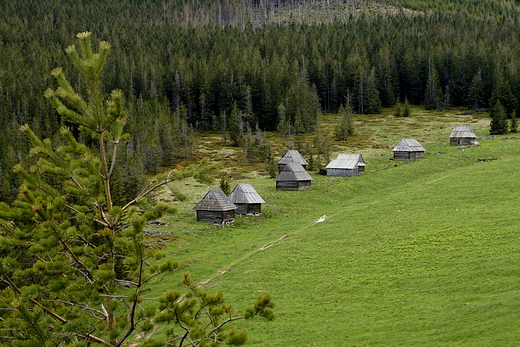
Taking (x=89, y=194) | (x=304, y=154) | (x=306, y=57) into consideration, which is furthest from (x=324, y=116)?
(x=89, y=194)

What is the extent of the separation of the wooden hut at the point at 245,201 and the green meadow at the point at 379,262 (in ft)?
5.01

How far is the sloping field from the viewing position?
25516 mm

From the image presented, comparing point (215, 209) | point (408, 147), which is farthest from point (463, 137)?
point (215, 209)

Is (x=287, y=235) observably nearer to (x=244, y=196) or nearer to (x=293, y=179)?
(x=244, y=196)

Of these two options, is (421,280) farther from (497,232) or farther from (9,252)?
(9,252)

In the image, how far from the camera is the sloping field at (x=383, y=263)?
25516 millimetres

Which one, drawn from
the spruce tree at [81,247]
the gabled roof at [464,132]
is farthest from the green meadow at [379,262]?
the gabled roof at [464,132]

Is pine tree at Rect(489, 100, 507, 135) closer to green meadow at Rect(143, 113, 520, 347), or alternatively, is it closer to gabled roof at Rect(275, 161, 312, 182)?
green meadow at Rect(143, 113, 520, 347)

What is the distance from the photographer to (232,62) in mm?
158875

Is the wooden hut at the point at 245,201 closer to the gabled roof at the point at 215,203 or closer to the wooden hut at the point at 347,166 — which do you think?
the gabled roof at the point at 215,203

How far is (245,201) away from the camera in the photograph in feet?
195

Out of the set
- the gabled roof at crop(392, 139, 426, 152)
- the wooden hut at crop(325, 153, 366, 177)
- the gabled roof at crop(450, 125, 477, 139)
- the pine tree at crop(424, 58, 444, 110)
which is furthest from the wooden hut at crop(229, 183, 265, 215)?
the pine tree at crop(424, 58, 444, 110)

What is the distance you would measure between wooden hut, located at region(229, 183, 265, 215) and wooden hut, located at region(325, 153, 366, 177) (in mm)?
22827

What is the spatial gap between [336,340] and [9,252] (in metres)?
18.0
